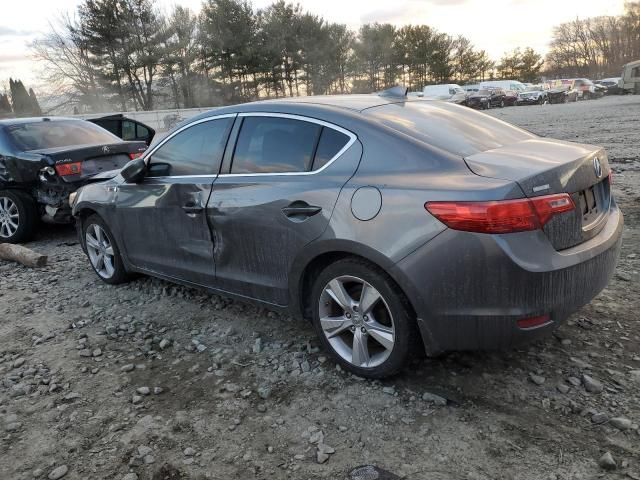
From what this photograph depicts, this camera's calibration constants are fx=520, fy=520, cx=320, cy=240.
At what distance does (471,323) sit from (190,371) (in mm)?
1837

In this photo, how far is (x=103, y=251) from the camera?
16.5 feet

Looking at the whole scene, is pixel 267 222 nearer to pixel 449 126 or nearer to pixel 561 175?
pixel 449 126

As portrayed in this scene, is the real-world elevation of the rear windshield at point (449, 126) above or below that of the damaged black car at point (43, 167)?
above

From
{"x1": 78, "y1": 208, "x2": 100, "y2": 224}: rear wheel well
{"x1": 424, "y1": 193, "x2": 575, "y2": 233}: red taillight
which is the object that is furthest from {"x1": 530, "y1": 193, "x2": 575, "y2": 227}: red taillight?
{"x1": 78, "y1": 208, "x2": 100, "y2": 224}: rear wheel well

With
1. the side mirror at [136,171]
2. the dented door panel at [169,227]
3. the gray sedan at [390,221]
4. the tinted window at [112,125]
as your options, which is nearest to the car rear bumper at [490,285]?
the gray sedan at [390,221]

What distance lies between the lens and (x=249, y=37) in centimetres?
4659

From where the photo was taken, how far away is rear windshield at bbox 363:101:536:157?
2.92 metres

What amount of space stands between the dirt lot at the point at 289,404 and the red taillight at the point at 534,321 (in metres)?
0.48

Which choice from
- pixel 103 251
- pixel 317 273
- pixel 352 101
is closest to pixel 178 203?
pixel 317 273

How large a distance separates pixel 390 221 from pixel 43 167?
546 cm

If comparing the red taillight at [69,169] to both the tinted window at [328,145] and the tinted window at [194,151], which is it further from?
the tinted window at [328,145]

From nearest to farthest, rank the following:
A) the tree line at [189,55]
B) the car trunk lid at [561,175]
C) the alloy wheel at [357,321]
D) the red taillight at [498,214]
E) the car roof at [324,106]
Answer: the red taillight at [498,214], the car trunk lid at [561,175], the alloy wheel at [357,321], the car roof at [324,106], the tree line at [189,55]

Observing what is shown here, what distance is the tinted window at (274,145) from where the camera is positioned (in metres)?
3.19

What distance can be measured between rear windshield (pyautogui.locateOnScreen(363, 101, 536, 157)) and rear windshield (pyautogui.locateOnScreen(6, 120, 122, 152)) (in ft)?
16.9
